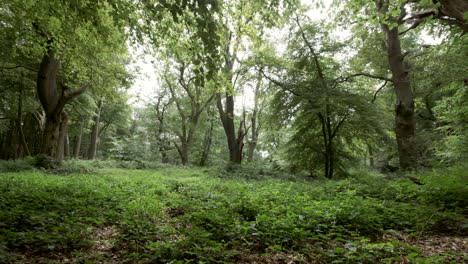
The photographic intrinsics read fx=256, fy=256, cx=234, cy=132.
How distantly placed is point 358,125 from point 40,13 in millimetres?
14249

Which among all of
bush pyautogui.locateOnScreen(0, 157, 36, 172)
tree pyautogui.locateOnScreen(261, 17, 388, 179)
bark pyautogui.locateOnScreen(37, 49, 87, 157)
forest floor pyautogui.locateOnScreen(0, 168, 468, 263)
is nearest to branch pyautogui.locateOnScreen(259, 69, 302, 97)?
tree pyautogui.locateOnScreen(261, 17, 388, 179)

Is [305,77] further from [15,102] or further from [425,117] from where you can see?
[15,102]

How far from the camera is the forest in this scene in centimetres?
356

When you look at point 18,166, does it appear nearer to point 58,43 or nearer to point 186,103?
point 58,43

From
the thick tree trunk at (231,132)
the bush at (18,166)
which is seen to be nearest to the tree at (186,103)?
the thick tree trunk at (231,132)

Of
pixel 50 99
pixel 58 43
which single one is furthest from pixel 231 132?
pixel 58 43

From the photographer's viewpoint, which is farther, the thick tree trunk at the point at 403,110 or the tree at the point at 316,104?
the tree at the point at 316,104

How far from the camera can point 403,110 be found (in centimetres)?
1031

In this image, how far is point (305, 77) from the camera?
1434cm

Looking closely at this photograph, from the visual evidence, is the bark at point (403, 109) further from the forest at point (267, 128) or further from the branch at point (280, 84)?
the branch at point (280, 84)

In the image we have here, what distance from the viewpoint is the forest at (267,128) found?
3.56 m

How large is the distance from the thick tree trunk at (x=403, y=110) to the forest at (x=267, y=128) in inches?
2.0

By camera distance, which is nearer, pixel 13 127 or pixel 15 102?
pixel 15 102

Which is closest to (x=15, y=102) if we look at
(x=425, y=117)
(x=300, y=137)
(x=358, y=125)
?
(x=300, y=137)
